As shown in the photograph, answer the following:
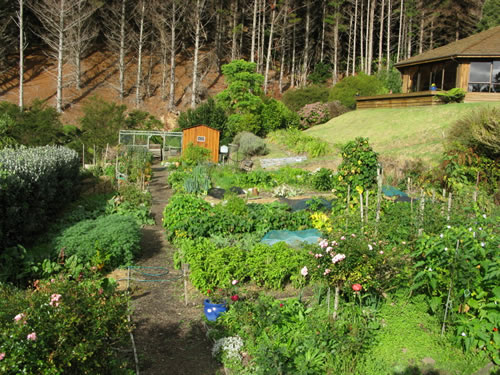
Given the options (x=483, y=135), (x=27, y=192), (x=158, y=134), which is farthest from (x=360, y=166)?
(x=158, y=134)

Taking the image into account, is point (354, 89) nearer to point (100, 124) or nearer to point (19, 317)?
point (100, 124)

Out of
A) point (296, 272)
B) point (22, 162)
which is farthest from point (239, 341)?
point (22, 162)

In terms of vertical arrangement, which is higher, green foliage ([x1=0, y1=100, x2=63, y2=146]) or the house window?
the house window

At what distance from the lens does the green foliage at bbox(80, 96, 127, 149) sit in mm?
19977

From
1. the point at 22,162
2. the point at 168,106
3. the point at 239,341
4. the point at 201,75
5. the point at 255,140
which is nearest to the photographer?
the point at 239,341

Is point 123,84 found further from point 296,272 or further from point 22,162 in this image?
point 296,272

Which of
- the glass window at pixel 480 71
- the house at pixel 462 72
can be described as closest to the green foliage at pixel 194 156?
the house at pixel 462 72

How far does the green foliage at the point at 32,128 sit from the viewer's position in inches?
723

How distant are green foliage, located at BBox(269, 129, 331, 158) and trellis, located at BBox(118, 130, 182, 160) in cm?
496

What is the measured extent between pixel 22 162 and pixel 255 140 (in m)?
14.8

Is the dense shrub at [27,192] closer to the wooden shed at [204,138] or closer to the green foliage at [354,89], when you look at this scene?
the wooden shed at [204,138]

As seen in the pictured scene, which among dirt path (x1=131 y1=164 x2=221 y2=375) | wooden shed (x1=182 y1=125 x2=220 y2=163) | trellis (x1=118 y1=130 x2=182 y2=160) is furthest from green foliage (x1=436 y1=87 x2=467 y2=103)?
dirt path (x1=131 y1=164 x2=221 y2=375)

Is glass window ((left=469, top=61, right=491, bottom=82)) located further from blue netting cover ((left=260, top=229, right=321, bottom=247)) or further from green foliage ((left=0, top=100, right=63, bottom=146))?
green foliage ((left=0, top=100, right=63, bottom=146))

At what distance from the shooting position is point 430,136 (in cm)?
2000
